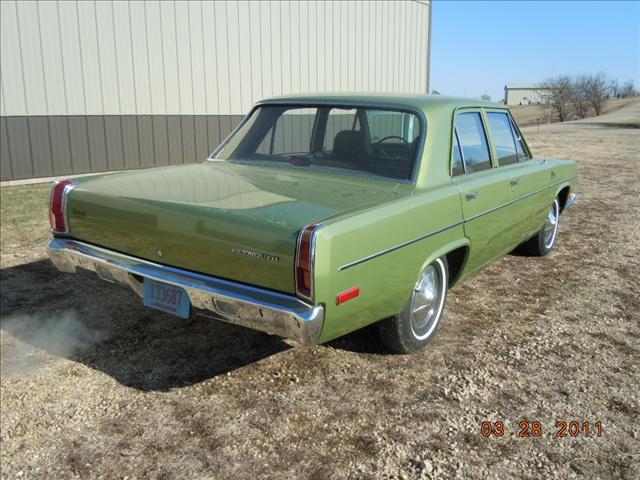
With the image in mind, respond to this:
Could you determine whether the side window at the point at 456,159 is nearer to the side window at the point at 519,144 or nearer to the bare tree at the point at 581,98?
the side window at the point at 519,144

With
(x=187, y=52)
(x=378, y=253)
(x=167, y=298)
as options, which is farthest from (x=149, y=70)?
(x=378, y=253)

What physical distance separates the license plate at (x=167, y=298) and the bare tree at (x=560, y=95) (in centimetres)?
4661

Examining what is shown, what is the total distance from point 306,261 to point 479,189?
1.82m

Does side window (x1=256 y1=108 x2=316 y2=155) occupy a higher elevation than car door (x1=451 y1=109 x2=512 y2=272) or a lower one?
higher

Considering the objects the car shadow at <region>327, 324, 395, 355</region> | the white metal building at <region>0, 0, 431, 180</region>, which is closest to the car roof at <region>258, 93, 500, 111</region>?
the car shadow at <region>327, 324, 395, 355</region>

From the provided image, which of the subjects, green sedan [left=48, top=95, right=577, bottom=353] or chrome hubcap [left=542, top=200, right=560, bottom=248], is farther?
chrome hubcap [left=542, top=200, right=560, bottom=248]

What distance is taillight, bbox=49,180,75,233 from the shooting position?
3572 mm

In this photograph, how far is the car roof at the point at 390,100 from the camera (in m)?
3.87

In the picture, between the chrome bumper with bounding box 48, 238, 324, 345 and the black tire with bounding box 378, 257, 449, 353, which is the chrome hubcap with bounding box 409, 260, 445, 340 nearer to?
the black tire with bounding box 378, 257, 449, 353

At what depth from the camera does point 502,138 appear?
15.6 ft

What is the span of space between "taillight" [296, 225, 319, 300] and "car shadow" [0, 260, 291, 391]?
3.74 ft

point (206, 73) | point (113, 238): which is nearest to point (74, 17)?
point (206, 73)

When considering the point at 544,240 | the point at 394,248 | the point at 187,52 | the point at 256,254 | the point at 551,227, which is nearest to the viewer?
the point at 256,254

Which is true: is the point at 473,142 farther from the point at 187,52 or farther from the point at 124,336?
the point at 187,52
